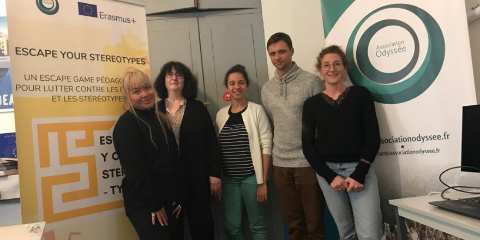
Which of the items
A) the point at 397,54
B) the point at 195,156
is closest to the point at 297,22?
the point at 397,54

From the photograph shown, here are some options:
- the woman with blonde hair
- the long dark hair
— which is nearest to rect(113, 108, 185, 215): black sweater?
the woman with blonde hair

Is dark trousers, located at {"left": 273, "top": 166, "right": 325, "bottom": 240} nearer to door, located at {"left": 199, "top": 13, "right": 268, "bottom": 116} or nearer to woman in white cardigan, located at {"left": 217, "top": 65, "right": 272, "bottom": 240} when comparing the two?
woman in white cardigan, located at {"left": 217, "top": 65, "right": 272, "bottom": 240}

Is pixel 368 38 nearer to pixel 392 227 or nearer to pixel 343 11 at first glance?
pixel 343 11

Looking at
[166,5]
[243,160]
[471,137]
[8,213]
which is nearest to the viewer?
[471,137]

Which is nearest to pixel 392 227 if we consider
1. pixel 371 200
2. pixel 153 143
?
pixel 371 200

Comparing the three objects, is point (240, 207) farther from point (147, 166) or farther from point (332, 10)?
point (332, 10)

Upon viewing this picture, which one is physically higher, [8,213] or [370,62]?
[370,62]

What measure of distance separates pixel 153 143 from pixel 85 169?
486mm

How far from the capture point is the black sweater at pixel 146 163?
64.7 inches

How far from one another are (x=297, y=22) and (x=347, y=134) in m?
1.34

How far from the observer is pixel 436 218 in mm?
1310

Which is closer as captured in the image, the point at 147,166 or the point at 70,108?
the point at 147,166

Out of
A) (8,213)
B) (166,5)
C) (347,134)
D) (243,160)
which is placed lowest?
(8,213)

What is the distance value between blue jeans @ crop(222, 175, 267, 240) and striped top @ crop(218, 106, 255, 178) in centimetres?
6
